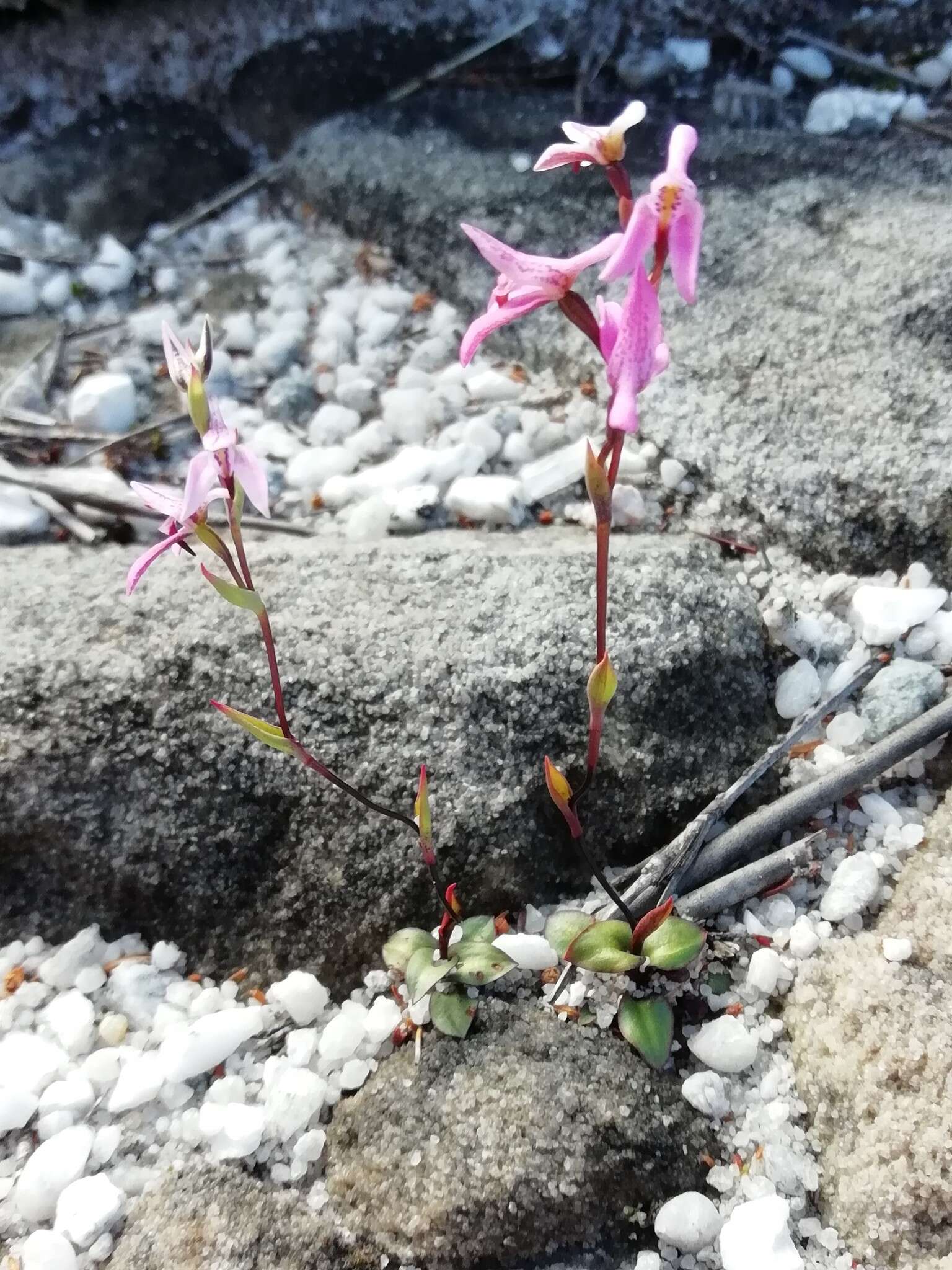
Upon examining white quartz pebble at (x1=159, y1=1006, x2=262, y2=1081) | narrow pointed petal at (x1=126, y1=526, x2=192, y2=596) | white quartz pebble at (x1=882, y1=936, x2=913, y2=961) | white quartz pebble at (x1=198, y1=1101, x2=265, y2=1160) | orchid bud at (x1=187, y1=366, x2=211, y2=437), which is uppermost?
orchid bud at (x1=187, y1=366, x2=211, y2=437)

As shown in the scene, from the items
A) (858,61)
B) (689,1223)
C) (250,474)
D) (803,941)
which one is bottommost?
(689,1223)

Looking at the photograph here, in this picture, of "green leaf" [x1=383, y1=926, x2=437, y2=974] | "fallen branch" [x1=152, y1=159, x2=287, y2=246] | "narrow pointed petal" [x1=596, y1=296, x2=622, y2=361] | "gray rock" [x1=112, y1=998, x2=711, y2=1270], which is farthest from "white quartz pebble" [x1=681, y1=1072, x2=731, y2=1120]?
"fallen branch" [x1=152, y1=159, x2=287, y2=246]

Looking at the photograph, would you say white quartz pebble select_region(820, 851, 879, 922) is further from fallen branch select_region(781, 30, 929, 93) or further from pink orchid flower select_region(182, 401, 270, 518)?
fallen branch select_region(781, 30, 929, 93)

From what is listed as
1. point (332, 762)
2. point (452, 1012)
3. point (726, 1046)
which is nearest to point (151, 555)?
point (332, 762)

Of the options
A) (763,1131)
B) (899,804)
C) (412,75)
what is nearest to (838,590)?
(899,804)

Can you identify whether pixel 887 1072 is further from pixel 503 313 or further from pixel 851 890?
pixel 503 313

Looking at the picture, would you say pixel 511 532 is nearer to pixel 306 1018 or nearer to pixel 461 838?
pixel 461 838

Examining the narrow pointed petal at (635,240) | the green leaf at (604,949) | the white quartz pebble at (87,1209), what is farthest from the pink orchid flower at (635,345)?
the white quartz pebble at (87,1209)
